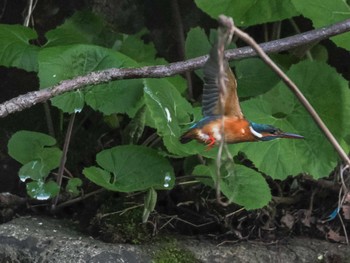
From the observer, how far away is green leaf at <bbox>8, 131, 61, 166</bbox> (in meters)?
1.82

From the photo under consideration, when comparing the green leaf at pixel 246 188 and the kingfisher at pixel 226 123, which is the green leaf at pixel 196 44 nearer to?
the green leaf at pixel 246 188

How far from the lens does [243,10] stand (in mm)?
1806

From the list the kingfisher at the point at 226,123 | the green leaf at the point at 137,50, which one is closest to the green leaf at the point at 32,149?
the green leaf at the point at 137,50

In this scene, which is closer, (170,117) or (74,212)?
(170,117)

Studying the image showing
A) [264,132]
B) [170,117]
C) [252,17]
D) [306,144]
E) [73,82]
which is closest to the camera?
[264,132]

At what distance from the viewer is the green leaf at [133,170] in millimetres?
1659

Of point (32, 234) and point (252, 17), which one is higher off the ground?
point (252, 17)

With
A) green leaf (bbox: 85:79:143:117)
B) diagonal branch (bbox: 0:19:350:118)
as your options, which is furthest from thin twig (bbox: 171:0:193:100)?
diagonal branch (bbox: 0:19:350:118)

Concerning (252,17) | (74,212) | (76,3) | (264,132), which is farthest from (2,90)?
(264,132)

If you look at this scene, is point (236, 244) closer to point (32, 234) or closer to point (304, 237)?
point (304, 237)

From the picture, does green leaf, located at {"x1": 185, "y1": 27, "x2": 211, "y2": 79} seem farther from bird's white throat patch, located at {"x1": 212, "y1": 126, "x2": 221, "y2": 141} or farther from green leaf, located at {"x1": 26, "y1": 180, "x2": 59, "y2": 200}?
bird's white throat patch, located at {"x1": 212, "y1": 126, "x2": 221, "y2": 141}

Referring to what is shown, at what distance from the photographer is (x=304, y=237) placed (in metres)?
2.01

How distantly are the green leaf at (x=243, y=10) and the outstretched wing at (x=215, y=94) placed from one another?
893 millimetres

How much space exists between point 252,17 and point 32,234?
32.8 inches
